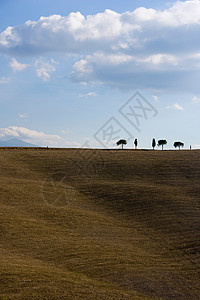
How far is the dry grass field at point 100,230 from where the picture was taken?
39.0 ft

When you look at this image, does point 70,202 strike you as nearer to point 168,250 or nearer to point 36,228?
point 36,228

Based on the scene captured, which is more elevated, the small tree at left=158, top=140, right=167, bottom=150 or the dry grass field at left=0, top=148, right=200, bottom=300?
the small tree at left=158, top=140, right=167, bottom=150

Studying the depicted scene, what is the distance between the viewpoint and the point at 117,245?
655 inches

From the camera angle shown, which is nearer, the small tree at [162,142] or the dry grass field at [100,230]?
the dry grass field at [100,230]

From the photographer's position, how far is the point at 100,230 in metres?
18.8

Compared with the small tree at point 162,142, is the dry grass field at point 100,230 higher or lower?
lower

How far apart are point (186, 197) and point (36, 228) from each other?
11627 mm

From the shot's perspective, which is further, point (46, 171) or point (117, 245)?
point (46, 171)

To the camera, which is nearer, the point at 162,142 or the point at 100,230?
the point at 100,230

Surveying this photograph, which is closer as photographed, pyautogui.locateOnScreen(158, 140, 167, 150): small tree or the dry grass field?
the dry grass field

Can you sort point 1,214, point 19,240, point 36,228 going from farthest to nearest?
point 1,214
point 36,228
point 19,240

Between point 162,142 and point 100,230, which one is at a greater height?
point 162,142

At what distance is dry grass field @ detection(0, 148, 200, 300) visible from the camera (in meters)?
11.9

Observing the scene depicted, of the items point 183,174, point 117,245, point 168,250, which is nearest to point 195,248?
point 168,250
